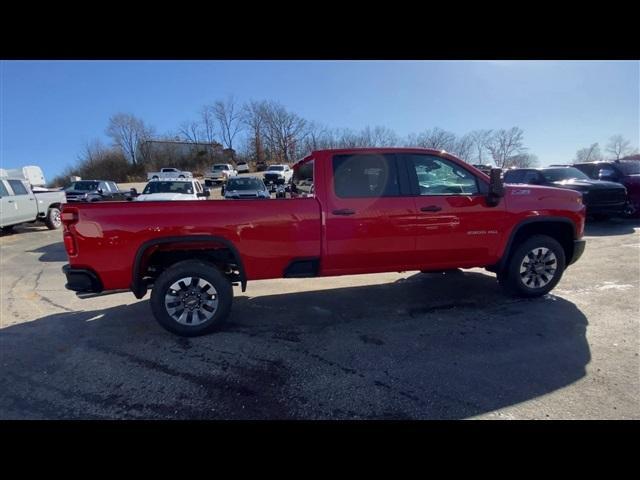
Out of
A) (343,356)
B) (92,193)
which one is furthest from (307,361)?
(92,193)

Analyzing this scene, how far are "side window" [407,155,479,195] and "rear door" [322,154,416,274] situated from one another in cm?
25

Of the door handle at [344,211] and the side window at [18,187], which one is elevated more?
the side window at [18,187]

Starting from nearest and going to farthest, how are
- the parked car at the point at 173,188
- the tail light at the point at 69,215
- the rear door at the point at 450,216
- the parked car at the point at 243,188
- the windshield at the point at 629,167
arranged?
the tail light at the point at 69,215 → the rear door at the point at 450,216 → the parked car at the point at 173,188 → the windshield at the point at 629,167 → the parked car at the point at 243,188

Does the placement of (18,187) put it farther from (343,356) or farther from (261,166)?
(261,166)

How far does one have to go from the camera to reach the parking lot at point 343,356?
2359 mm

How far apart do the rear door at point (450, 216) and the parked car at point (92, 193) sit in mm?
18308

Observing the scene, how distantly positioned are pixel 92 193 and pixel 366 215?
2068 cm

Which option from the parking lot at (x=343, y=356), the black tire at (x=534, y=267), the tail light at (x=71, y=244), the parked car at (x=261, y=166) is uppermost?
the parked car at (x=261, y=166)

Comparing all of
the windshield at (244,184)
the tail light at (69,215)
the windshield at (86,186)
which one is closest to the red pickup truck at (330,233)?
the tail light at (69,215)

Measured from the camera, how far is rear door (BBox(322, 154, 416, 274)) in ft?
12.0

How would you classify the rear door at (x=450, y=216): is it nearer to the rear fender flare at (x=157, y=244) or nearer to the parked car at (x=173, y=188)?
the rear fender flare at (x=157, y=244)

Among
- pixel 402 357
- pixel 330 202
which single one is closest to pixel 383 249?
pixel 330 202

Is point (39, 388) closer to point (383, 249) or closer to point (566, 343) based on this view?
point (383, 249)

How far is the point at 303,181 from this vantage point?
4.18m
